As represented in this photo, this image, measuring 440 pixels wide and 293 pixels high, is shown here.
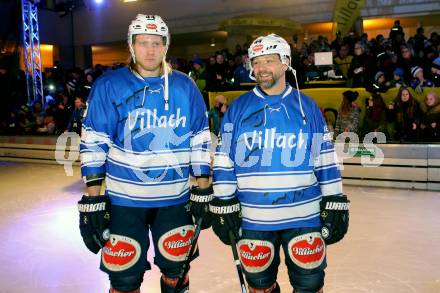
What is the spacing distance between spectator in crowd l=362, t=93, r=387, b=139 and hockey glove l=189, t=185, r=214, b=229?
18.1ft

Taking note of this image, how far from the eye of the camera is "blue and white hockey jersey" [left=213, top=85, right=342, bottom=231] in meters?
2.28

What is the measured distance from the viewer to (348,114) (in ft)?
25.1

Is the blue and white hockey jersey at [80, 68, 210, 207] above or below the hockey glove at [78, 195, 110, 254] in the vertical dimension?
above

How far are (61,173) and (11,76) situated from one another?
25.3ft

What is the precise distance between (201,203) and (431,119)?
5.54 metres

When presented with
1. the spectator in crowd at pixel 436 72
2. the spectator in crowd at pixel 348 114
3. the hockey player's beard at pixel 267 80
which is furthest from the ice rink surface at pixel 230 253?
the spectator in crowd at pixel 436 72

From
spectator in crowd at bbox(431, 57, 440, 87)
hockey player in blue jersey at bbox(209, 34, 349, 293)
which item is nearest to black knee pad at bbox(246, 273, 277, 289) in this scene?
hockey player in blue jersey at bbox(209, 34, 349, 293)

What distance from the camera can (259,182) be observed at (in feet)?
7.51

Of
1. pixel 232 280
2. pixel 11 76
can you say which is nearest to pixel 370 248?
pixel 232 280

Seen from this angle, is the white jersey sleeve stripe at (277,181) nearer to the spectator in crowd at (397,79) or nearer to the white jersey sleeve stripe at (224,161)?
the white jersey sleeve stripe at (224,161)

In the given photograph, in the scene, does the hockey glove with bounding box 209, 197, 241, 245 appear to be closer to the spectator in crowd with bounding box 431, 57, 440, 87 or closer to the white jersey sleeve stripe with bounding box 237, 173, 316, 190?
the white jersey sleeve stripe with bounding box 237, 173, 316, 190

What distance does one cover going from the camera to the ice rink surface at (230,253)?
3.40 metres

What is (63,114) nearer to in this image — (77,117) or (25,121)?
(25,121)

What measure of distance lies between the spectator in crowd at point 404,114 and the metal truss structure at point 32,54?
9712 millimetres
